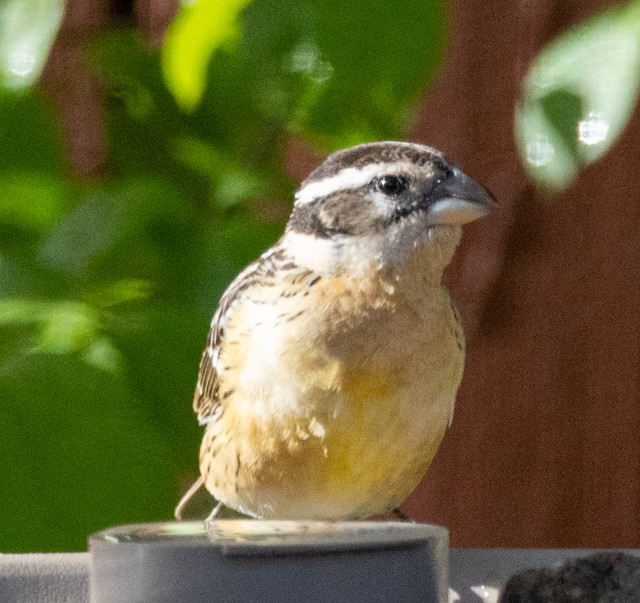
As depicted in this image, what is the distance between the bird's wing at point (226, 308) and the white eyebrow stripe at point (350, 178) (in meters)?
0.09

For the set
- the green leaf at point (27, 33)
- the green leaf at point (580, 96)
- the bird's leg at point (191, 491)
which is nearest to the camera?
the green leaf at point (580, 96)

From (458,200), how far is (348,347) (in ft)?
0.74

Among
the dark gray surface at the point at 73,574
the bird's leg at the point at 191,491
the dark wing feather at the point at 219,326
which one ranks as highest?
the dark wing feather at the point at 219,326

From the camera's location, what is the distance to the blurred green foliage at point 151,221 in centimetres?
139

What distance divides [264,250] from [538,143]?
45 cm

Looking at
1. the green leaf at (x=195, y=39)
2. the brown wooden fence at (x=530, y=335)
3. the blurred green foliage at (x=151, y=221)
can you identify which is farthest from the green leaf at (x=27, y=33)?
the brown wooden fence at (x=530, y=335)

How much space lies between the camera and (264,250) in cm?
163

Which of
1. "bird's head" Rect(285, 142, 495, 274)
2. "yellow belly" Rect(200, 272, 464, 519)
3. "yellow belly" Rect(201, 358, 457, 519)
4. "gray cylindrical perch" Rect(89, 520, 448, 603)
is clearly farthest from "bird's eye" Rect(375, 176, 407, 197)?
"gray cylindrical perch" Rect(89, 520, 448, 603)

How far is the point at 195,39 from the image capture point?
1.45 meters

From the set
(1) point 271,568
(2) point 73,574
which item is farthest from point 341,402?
(1) point 271,568

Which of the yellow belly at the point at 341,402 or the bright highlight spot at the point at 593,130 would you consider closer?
the bright highlight spot at the point at 593,130

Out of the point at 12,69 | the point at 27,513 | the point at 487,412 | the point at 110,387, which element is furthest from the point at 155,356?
the point at 487,412

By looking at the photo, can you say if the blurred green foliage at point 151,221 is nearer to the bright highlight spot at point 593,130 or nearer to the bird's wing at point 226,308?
the bird's wing at point 226,308

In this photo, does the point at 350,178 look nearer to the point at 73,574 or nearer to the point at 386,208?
the point at 386,208
